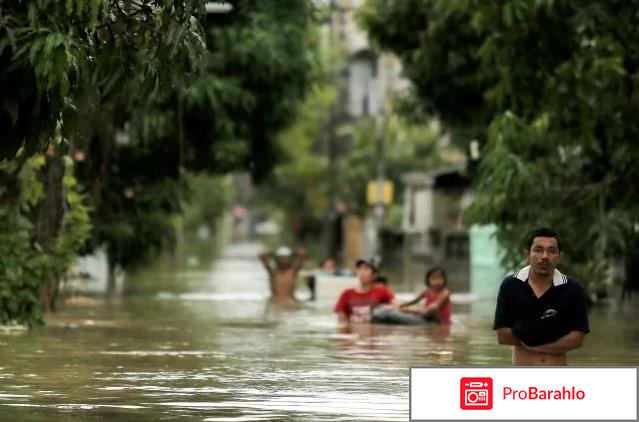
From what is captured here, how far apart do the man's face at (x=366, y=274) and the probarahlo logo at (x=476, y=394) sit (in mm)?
15877

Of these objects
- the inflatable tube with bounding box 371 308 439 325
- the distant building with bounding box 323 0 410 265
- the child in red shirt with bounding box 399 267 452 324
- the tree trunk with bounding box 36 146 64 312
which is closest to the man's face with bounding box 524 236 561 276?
the child in red shirt with bounding box 399 267 452 324

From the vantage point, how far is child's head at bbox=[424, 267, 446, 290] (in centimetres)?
2683

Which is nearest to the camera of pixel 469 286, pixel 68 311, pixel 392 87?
pixel 68 311

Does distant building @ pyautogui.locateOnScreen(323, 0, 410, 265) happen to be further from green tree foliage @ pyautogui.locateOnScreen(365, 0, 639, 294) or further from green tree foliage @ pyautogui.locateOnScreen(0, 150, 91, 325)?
green tree foliage @ pyautogui.locateOnScreen(0, 150, 91, 325)

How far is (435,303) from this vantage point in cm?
2673

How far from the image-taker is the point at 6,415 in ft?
45.9

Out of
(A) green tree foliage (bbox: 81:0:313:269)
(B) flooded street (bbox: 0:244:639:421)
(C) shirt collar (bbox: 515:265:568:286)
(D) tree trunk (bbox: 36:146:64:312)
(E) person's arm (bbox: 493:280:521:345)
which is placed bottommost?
(B) flooded street (bbox: 0:244:639:421)

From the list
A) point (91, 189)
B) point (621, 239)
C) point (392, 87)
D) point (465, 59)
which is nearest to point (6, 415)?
point (621, 239)

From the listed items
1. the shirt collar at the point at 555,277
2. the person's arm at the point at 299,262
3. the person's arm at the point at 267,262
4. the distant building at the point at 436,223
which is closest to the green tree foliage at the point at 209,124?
the person's arm at the point at 267,262

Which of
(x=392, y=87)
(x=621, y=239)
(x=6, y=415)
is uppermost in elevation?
(x=392, y=87)

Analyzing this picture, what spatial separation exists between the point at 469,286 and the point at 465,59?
8.75m

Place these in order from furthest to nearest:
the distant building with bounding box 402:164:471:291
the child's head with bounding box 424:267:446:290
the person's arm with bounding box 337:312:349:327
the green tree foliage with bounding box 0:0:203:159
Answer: the distant building with bounding box 402:164:471:291 < the person's arm with bounding box 337:312:349:327 < the child's head with bounding box 424:267:446:290 < the green tree foliage with bounding box 0:0:203:159

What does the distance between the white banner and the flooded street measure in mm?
2780

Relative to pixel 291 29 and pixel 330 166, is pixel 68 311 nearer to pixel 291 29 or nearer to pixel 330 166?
pixel 291 29
